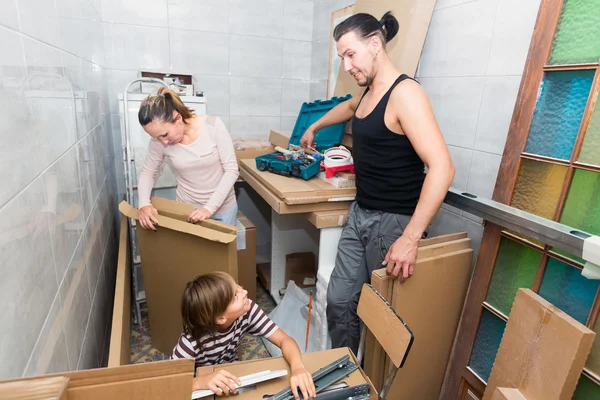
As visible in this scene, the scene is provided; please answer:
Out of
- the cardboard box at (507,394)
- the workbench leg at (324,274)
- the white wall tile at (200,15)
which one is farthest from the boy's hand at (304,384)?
the white wall tile at (200,15)

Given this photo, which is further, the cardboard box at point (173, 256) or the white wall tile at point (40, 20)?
the cardboard box at point (173, 256)

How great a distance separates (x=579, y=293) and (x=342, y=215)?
0.90m

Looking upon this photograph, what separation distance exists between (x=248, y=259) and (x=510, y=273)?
1.49 metres

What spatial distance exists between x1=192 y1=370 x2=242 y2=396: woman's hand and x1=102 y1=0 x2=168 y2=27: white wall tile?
246cm

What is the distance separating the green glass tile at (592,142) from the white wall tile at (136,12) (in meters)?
2.55

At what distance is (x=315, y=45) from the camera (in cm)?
296

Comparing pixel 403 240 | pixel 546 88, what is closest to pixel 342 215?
pixel 403 240

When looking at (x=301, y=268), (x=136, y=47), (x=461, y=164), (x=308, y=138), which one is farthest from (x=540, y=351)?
(x=136, y=47)

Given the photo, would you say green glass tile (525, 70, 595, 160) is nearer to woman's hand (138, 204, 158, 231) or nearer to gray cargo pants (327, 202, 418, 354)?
gray cargo pants (327, 202, 418, 354)

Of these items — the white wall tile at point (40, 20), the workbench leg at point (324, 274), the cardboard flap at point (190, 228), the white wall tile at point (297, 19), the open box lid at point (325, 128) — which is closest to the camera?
the white wall tile at point (40, 20)

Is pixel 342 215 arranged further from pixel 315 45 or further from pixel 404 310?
pixel 315 45

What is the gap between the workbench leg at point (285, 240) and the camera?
238cm

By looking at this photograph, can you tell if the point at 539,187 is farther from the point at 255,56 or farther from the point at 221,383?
the point at 255,56

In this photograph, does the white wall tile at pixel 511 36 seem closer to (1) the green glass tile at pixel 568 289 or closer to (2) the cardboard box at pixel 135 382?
(1) the green glass tile at pixel 568 289
